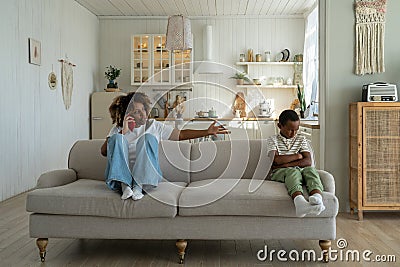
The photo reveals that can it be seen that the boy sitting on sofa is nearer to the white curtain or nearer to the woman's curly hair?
the woman's curly hair

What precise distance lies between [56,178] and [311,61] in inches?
220

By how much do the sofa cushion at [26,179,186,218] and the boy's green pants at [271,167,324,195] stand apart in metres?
0.76

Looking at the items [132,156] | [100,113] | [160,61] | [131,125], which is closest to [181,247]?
[132,156]

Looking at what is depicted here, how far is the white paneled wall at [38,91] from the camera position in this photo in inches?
236

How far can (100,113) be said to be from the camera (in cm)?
920

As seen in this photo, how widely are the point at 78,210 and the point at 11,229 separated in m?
1.34

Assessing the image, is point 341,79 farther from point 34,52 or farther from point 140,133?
point 34,52

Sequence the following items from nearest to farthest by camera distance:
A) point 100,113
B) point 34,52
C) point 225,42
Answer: point 34,52, point 100,113, point 225,42

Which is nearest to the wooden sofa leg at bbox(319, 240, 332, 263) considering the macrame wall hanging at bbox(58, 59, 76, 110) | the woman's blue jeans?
the woman's blue jeans

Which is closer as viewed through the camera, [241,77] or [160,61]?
[241,77]

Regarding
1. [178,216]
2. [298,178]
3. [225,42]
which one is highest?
[225,42]

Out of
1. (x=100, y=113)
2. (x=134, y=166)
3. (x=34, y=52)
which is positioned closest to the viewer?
(x=134, y=166)

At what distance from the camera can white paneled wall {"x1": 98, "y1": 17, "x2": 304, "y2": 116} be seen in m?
9.47

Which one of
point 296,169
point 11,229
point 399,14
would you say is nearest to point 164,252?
point 296,169
